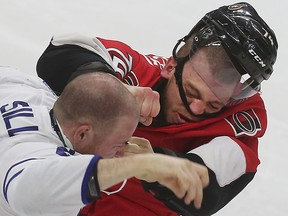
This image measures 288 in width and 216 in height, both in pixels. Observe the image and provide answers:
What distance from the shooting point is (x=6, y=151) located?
1117 millimetres

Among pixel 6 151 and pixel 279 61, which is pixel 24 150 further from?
pixel 279 61

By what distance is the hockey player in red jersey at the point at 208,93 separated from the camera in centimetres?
154

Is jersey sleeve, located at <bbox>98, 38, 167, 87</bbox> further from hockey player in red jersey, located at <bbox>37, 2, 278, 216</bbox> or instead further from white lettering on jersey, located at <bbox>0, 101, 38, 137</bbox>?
white lettering on jersey, located at <bbox>0, 101, 38, 137</bbox>

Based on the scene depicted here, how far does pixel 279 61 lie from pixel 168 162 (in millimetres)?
1962

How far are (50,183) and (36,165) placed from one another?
4cm

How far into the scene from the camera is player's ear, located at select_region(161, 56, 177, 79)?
1704mm

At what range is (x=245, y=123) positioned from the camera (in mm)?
1610

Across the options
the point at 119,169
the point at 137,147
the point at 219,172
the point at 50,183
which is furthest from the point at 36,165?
the point at 219,172

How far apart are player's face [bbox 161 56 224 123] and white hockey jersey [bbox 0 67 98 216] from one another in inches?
18.6

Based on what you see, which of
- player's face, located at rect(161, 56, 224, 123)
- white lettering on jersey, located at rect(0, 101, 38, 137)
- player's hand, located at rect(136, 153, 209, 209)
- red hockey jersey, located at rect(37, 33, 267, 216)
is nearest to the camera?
player's hand, located at rect(136, 153, 209, 209)

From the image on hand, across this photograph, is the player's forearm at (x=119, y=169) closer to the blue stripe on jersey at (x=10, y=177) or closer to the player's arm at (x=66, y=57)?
the blue stripe on jersey at (x=10, y=177)

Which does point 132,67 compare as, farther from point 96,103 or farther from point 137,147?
point 96,103

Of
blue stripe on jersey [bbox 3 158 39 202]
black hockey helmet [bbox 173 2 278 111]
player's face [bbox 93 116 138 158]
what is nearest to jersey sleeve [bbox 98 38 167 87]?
black hockey helmet [bbox 173 2 278 111]

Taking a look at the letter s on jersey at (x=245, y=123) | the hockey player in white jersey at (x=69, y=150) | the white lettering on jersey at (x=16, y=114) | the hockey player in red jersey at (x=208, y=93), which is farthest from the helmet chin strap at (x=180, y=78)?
the white lettering on jersey at (x=16, y=114)
